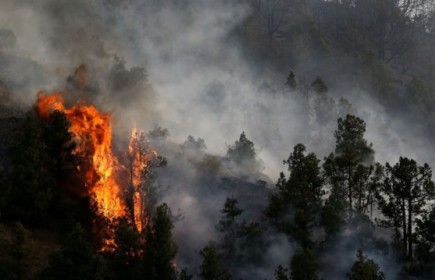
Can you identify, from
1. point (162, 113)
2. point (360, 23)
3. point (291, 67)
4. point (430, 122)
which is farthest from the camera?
point (360, 23)

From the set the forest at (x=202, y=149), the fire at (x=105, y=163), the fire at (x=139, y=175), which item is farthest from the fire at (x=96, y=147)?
the fire at (x=139, y=175)

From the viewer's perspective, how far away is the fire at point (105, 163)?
156 feet

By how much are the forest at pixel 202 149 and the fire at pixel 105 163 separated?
17 cm

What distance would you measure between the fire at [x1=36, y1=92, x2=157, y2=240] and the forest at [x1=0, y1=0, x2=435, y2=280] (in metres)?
0.17

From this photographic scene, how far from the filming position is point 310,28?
4437 inches

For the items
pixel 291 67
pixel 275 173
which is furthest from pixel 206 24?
pixel 275 173

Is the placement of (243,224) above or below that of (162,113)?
below

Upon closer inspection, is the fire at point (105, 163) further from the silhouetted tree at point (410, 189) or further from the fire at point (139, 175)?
the silhouetted tree at point (410, 189)

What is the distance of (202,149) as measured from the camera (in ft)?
214

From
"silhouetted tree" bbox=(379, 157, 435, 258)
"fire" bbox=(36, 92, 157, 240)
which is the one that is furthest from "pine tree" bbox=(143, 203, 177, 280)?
"silhouetted tree" bbox=(379, 157, 435, 258)

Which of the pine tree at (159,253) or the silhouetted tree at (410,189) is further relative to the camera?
the silhouetted tree at (410,189)

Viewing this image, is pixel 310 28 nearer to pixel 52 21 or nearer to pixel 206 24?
pixel 206 24

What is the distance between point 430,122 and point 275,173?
39.6 m

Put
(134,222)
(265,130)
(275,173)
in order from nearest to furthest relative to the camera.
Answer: (134,222)
(275,173)
(265,130)
